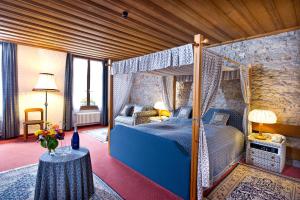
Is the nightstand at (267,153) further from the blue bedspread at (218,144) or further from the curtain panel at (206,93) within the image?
the curtain panel at (206,93)

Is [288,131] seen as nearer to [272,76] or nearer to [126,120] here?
[272,76]

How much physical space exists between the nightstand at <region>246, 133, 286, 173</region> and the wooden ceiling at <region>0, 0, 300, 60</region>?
2.13 meters

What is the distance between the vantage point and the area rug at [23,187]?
7.20 feet

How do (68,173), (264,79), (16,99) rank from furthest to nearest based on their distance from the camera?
(16,99)
(264,79)
(68,173)

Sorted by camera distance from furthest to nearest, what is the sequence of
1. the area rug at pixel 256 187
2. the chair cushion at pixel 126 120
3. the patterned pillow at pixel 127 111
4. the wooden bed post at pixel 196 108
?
the patterned pillow at pixel 127 111, the chair cushion at pixel 126 120, the area rug at pixel 256 187, the wooden bed post at pixel 196 108

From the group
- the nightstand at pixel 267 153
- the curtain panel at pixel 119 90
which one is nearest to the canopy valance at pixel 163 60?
the curtain panel at pixel 119 90

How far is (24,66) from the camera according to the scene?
4.92 meters

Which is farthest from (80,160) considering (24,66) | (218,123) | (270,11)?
(24,66)

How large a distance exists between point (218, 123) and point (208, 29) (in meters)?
1.94

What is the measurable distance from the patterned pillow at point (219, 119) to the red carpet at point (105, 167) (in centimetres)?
197

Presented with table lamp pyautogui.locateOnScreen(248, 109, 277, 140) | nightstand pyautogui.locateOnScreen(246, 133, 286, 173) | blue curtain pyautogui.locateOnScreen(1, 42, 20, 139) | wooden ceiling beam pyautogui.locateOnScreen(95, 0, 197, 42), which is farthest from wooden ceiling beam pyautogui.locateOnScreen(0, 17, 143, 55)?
nightstand pyautogui.locateOnScreen(246, 133, 286, 173)

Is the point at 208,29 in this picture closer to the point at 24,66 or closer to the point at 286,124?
the point at 286,124

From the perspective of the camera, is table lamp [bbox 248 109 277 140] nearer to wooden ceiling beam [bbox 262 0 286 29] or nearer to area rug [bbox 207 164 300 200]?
area rug [bbox 207 164 300 200]

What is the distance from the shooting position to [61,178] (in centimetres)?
192
